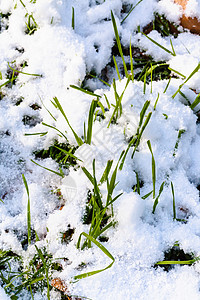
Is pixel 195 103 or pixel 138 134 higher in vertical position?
pixel 195 103

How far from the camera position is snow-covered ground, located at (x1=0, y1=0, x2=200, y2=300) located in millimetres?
Result: 1045

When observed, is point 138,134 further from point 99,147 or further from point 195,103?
point 195,103

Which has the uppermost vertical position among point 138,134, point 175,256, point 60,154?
point 138,134

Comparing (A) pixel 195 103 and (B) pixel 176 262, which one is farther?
(A) pixel 195 103

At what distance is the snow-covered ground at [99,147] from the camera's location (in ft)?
3.43

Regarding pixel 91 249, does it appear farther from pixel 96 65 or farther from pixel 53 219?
pixel 96 65

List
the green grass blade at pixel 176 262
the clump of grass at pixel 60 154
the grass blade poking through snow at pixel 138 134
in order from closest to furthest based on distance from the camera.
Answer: the green grass blade at pixel 176 262 → the grass blade poking through snow at pixel 138 134 → the clump of grass at pixel 60 154

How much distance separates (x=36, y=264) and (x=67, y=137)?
1.67 ft

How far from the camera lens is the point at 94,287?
0.99 metres

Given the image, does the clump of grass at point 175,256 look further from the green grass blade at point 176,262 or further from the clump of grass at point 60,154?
the clump of grass at point 60,154

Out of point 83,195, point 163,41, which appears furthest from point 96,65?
point 83,195

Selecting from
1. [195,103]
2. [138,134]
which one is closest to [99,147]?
[138,134]

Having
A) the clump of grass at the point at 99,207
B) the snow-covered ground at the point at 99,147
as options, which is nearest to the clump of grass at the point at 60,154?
the snow-covered ground at the point at 99,147

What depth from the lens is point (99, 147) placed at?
125 centimetres
